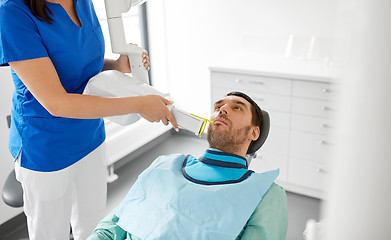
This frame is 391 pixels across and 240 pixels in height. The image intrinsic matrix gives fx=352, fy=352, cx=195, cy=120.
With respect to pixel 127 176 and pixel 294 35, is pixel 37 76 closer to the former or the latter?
pixel 127 176

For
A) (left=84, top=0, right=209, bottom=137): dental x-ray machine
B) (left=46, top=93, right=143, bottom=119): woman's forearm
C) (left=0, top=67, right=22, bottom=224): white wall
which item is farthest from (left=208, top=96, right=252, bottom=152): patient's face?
(left=0, top=67, right=22, bottom=224): white wall

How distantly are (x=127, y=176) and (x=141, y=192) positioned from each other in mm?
1777

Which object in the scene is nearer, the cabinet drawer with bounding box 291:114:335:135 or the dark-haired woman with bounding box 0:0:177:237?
the dark-haired woman with bounding box 0:0:177:237

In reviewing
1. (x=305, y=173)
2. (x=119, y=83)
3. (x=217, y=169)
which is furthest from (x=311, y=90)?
(x=119, y=83)

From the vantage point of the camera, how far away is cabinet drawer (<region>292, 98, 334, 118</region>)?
93.9 inches

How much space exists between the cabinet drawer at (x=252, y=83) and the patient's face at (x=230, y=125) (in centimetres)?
102

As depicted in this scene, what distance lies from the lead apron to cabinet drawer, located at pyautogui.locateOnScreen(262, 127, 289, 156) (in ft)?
4.26

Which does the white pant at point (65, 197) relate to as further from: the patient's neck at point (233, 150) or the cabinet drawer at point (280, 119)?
the cabinet drawer at point (280, 119)

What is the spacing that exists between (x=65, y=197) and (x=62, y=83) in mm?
471

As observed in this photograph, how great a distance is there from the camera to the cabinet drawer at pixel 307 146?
247cm

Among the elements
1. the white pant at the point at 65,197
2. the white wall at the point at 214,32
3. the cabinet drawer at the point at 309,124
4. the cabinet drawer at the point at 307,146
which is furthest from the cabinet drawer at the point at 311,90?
the white pant at the point at 65,197

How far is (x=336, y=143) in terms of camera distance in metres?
0.19

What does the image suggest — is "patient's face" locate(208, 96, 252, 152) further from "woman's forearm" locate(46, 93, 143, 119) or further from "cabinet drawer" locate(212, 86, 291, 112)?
"cabinet drawer" locate(212, 86, 291, 112)

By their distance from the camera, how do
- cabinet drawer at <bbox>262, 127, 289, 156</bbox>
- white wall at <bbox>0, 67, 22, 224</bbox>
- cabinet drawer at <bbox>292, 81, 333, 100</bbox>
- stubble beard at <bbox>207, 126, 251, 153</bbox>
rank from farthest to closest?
1. cabinet drawer at <bbox>262, 127, 289, 156</bbox>
2. cabinet drawer at <bbox>292, 81, 333, 100</bbox>
3. white wall at <bbox>0, 67, 22, 224</bbox>
4. stubble beard at <bbox>207, 126, 251, 153</bbox>
